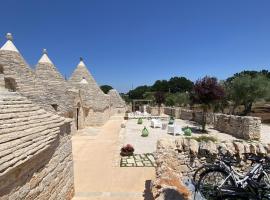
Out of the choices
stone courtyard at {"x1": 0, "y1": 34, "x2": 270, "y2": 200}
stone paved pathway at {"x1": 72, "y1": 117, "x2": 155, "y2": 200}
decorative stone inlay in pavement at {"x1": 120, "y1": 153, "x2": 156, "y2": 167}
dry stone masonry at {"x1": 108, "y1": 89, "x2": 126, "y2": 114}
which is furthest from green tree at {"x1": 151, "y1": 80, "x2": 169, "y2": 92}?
decorative stone inlay in pavement at {"x1": 120, "y1": 153, "x2": 156, "y2": 167}

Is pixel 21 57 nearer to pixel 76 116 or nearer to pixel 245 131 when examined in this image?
pixel 76 116

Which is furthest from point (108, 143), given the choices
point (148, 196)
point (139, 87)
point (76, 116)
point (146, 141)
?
point (139, 87)

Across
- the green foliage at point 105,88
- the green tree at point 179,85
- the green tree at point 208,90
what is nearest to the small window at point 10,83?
the green tree at point 208,90

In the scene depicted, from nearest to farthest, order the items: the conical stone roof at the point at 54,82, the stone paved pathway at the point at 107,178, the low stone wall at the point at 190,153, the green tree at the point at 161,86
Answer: the low stone wall at the point at 190,153 < the stone paved pathway at the point at 107,178 < the conical stone roof at the point at 54,82 < the green tree at the point at 161,86

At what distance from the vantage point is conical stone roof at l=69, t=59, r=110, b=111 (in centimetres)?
2177

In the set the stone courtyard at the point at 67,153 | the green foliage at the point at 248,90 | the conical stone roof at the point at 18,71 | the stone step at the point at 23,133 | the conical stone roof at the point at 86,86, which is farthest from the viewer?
the green foliage at the point at 248,90

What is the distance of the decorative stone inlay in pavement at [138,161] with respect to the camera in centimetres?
978

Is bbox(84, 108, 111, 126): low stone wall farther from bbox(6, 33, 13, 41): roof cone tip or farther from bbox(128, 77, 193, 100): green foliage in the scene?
bbox(128, 77, 193, 100): green foliage

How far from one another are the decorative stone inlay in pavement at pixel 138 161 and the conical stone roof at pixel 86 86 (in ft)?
37.7

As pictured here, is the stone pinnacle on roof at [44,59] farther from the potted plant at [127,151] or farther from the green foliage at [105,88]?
the green foliage at [105,88]

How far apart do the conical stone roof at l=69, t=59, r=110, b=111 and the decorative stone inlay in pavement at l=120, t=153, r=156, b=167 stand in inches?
453

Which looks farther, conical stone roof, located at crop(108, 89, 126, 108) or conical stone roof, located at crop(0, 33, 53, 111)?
conical stone roof, located at crop(108, 89, 126, 108)

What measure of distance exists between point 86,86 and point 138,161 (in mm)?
13111

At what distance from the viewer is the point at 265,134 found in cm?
1650
